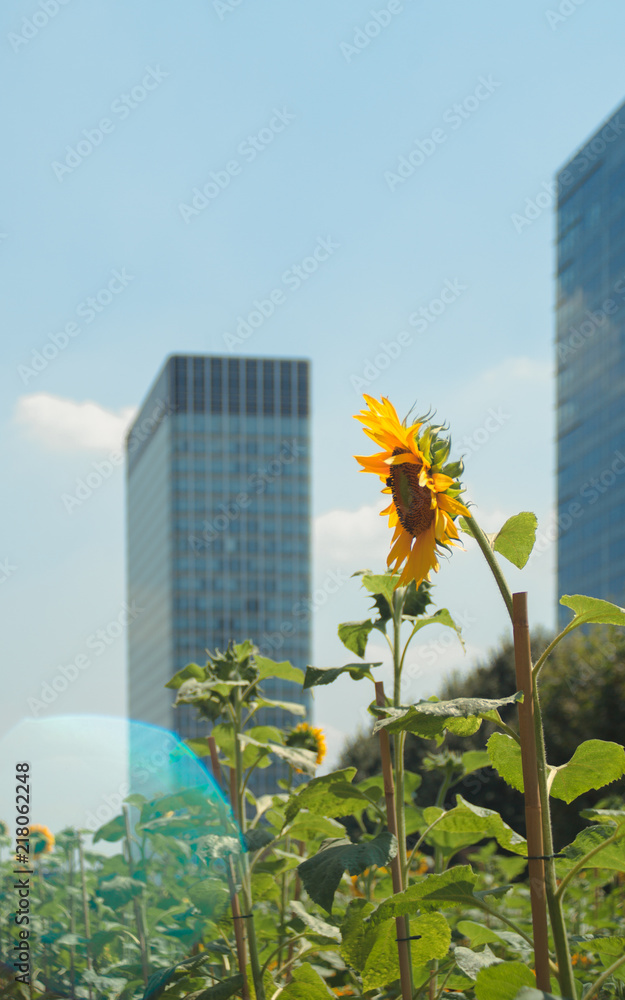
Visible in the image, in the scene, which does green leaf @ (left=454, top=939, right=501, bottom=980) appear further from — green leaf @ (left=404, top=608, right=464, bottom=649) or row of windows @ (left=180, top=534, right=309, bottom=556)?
row of windows @ (left=180, top=534, right=309, bottom=556)

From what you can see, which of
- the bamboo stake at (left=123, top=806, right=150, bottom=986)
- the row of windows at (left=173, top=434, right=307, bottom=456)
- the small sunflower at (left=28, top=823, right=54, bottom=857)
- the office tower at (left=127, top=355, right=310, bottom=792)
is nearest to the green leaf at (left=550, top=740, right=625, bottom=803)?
the bamboo stake at (left=123, top=806, right=150, bottom=986)

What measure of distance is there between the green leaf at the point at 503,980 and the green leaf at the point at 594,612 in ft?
1.59

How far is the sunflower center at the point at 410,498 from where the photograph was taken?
4.82ft

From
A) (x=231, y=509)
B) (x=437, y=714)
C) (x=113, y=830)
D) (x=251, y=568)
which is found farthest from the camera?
(x=231, y=509)

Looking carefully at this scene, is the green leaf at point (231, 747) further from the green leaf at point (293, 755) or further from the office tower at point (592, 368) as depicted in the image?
the office tower at point (592, 368)

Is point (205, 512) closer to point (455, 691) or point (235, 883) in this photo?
point (455, 691)

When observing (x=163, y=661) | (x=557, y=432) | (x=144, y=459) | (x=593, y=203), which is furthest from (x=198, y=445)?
(x=593, y=203)

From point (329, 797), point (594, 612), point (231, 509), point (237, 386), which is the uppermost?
point (237, 386)

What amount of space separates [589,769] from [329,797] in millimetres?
532

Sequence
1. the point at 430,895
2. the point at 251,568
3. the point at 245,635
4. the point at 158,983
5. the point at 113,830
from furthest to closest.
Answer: the point at 251,568 → the point at 245,635 → the point at 113,830 → the point at 158,983 → the point at 430,895

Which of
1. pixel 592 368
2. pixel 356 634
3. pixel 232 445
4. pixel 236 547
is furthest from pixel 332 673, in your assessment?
pixel 232 445

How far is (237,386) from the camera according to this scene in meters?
104

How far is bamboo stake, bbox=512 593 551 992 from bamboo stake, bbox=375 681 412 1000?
25 cm

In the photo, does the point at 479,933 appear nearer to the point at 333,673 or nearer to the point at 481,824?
the point at 481,824
